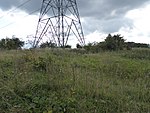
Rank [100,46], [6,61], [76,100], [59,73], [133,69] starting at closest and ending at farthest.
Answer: [76,100]
[59,73]
[6,61]
[133,69]
[100,46]

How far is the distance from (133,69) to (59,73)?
12.5 feet

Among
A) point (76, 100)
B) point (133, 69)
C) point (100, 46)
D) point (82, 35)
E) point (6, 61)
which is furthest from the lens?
point (82, 35)

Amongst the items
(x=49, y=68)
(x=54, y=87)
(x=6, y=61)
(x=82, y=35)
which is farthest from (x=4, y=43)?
(x=54, y=87)

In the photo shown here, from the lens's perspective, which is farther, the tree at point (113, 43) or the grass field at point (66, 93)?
the tree at point (113, 43)

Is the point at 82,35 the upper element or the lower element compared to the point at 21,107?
upper

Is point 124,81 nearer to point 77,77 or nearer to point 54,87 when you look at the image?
point 77,77

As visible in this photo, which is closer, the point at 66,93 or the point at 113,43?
the point at 66,93

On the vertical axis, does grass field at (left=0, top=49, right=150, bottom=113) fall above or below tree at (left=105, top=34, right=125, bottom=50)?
below

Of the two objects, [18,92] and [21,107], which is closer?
[21,107]

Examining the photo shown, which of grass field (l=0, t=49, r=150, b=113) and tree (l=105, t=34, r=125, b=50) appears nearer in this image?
grass field (l=0, t=49, r=150, b=113)

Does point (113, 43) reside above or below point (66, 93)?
above

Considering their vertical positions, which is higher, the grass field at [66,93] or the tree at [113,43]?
the tree at [113,43]

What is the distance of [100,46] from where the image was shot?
21.5m

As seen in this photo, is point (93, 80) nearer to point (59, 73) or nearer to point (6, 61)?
point (59, 73)
